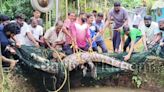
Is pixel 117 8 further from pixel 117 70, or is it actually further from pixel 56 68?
pixel 56 68

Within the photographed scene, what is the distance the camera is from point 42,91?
983cm

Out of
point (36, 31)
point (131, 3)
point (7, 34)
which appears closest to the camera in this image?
point (7, 34)

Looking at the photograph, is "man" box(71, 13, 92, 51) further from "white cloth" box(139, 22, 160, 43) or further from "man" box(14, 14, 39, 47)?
"white cloth" box(139, 22, 160, 43)

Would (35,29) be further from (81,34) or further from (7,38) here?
(7,38)

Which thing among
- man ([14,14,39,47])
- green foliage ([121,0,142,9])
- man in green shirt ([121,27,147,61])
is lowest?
green foliage ([121,0,142,9])

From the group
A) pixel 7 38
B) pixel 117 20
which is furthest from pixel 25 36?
pixel 117 20

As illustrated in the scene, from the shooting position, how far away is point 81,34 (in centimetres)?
998

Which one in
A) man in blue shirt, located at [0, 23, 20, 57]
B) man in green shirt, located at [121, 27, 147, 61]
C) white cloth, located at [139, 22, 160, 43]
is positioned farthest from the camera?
white cloth, located at [139, 22, 160, 43]

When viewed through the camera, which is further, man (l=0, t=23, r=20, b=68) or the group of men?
the group of men

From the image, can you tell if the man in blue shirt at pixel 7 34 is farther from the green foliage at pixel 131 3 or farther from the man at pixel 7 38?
the green foliage at pixel 131 3

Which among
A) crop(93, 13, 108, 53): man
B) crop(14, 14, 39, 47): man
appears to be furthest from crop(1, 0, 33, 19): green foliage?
crop(14, 14, 39, 47): man

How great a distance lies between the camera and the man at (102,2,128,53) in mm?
10633

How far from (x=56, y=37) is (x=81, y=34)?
0.60 meters

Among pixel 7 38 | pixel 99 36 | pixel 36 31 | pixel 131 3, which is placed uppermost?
pixel 7 38
